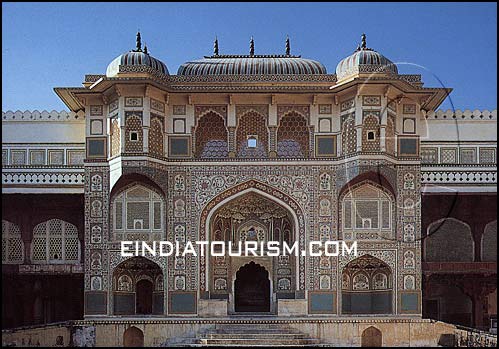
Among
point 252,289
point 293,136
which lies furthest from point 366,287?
point 293,136

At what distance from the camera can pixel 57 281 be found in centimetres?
1917

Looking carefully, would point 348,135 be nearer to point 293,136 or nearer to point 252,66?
point 293,136

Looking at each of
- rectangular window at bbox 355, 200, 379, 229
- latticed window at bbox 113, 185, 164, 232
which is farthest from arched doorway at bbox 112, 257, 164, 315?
rectangular window at bbox 355, 200, 379, 229

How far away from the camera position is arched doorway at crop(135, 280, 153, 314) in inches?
727

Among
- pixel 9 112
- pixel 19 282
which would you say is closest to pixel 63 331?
pixel 19 282

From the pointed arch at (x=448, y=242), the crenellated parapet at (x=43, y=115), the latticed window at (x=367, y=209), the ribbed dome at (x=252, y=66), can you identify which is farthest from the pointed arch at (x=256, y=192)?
the crenellated parapet at (x=43, y=115)

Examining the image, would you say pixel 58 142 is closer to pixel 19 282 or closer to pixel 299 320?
pixel 19 282

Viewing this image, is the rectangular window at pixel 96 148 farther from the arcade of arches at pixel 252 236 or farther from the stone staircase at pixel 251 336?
the stone staircase at pixel 251 336

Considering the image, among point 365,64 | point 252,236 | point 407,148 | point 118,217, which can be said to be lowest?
point 252,236

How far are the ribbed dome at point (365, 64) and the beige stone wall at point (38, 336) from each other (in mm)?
8208

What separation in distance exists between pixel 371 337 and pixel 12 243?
8.60 m

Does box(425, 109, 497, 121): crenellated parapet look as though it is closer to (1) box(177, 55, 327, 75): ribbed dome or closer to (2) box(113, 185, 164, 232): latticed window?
(1) box(177, 55, 327, 75): ribbed dome

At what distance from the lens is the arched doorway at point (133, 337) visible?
1692 centimetres

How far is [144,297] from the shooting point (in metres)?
18.6
